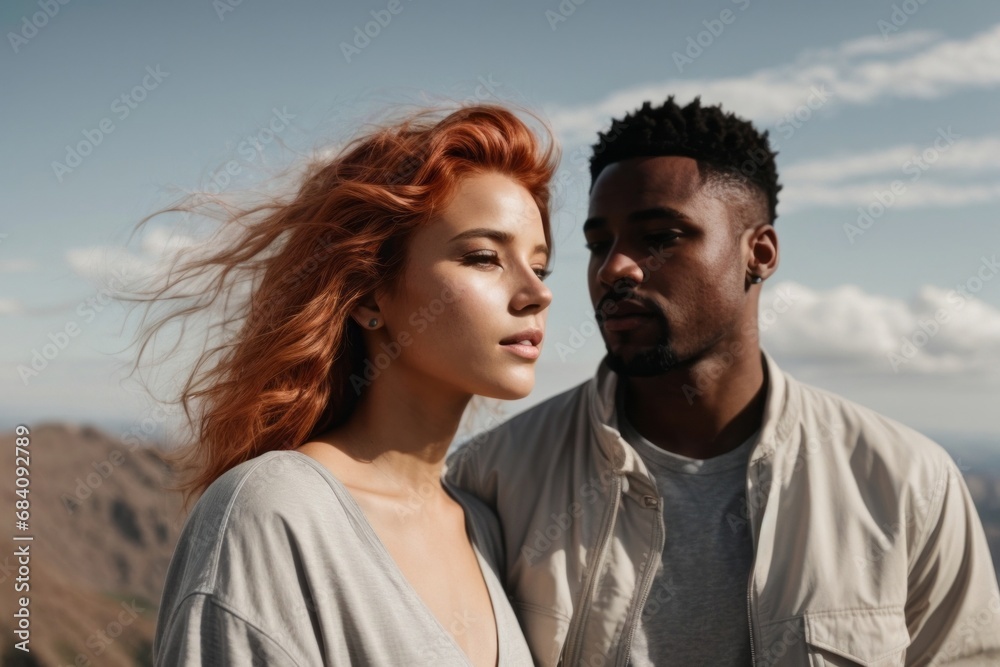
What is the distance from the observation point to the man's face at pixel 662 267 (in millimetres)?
3145

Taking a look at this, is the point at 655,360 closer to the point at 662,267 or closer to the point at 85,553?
the point at 662,267

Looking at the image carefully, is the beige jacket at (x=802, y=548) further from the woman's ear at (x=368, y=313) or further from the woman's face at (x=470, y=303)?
the woman's ear at (x=368, y=313)

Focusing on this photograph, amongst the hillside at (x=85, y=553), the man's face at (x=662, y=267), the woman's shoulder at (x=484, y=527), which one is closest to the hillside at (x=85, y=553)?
the hillside at (x=85, y=553)

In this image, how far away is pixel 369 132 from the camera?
2881 millimetres

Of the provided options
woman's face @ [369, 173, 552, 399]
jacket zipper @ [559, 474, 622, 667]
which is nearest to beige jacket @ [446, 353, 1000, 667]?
jacket zipper @ [559, 474, 622, 667]

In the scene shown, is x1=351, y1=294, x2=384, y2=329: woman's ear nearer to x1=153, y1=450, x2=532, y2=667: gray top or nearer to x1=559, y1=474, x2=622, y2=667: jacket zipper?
x1=153, y1=450, x2=532, y2=667: gray top

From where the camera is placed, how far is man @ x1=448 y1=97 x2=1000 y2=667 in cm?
280

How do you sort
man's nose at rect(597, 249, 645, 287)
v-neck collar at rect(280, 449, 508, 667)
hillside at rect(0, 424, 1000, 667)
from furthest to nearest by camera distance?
hillside at rect(0, 424, 1000, 667)
man's nose at rect(597, 249, 645, 287)
v-neck collar at rect(280, 449, 508, 667)

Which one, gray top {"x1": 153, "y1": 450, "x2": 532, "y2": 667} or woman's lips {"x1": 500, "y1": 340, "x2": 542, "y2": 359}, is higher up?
woman's lips {"x1": 500, "y1": 340, "x2": 542, "y2": 359}

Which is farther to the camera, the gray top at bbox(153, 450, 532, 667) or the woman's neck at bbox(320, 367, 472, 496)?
the woman's neck at bbox(320, 367, 472, 496)

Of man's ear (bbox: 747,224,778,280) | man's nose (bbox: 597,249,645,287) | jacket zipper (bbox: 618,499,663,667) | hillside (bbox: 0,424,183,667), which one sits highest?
man's ear (bbox: 747,224,778,280)

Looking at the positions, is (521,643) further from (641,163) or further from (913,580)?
(641,163)

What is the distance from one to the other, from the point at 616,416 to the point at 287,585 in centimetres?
135

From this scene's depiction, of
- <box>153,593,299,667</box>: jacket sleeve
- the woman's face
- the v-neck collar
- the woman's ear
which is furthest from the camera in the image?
the woman's ear
